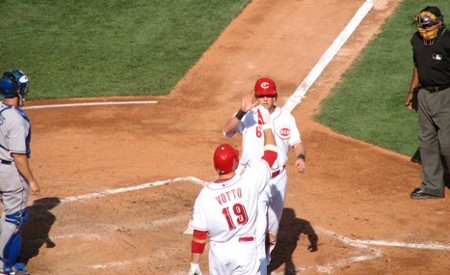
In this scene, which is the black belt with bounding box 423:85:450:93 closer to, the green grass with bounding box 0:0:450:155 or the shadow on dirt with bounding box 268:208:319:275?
the green grass with bounding box 0:0:450:155

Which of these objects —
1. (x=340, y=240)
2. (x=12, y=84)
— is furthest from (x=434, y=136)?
(x=12, y=84)

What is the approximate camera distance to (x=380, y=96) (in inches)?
645

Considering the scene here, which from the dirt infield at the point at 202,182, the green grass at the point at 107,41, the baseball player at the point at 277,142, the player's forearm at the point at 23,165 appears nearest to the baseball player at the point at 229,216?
the baseball player at the point at 277,142

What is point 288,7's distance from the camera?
20.1 meters

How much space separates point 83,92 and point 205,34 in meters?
3.37

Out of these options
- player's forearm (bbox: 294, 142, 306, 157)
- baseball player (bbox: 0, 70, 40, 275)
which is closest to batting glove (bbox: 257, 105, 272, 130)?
player's forearm (bbox: 294, 142, 306, 157)

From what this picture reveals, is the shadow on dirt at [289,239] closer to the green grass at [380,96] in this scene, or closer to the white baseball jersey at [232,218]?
the white baseball jersey at [232,218]

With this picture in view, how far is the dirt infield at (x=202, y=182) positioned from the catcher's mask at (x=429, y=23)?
2326mm

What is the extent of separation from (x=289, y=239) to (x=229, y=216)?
133 inches

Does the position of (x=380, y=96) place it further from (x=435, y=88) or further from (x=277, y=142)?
(x=277, y=142)

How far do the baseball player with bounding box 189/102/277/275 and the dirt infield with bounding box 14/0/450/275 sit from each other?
86.3 inches

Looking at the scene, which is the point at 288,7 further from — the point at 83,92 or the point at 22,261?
the point at 22,261

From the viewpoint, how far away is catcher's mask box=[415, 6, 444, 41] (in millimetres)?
12211

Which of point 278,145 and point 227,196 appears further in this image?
point 278,145
